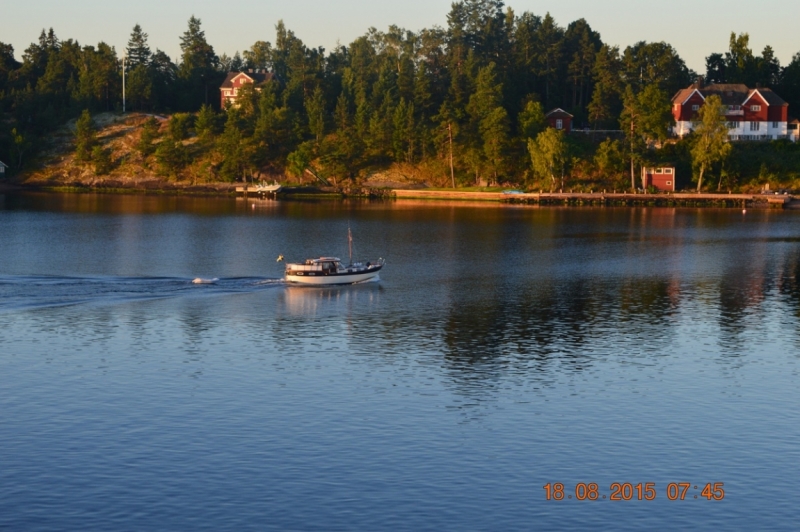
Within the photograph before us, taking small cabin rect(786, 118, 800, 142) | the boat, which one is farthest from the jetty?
the boat

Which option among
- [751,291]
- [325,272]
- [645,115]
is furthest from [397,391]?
[645,115]

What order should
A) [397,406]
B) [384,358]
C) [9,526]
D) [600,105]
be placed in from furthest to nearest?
[600,105] < [384,358] < [397,406] < [9,526]

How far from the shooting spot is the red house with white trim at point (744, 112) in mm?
182125

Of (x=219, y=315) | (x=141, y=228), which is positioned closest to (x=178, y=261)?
(x=219, y=315)

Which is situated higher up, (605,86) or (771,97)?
(605,86)

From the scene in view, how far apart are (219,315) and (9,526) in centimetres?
3748

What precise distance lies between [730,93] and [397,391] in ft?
495

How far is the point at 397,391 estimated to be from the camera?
5381 centimetres

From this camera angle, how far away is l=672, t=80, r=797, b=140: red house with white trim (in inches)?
7170

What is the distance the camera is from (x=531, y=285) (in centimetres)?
8888

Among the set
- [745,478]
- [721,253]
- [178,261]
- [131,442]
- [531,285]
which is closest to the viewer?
[745,478]

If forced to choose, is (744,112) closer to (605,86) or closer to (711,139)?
(711,139)

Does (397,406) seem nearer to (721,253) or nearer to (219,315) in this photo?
(219,315)

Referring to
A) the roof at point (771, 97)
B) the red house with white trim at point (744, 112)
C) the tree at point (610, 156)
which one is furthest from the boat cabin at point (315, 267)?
the roof at point (771, 97)
